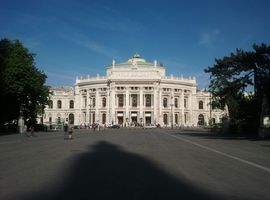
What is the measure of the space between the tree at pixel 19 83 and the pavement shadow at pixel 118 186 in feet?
130

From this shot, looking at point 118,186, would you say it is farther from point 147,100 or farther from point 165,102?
point 165,102

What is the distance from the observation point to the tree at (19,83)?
2030 inches

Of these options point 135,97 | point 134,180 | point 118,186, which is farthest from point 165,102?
point 118,186

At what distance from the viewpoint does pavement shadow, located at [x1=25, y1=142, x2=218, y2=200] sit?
8719mm

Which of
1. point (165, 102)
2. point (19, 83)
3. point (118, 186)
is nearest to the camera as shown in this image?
point (118, 186)

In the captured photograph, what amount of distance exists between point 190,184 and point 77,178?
3.01 metres

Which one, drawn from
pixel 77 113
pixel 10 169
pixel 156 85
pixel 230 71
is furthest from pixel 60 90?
pixel 10 169

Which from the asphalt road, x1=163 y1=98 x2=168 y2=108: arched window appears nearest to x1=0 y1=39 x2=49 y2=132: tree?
the asphalt road

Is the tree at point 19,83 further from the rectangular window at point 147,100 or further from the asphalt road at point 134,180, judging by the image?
the rectangular window at point 147,100

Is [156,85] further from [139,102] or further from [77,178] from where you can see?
[77,178]

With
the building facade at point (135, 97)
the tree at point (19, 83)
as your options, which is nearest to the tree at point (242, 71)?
the tree at point (19, 83)

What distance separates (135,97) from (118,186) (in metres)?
125

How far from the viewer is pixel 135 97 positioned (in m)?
135

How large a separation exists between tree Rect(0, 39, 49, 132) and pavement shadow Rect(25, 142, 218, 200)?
39.5 m
